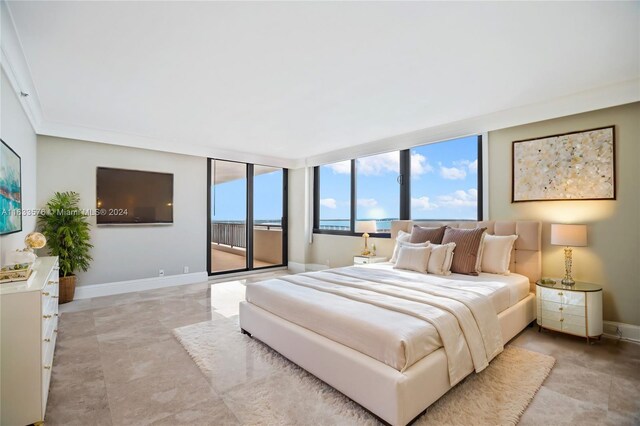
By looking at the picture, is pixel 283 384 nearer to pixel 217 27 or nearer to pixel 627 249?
pixel 217 27

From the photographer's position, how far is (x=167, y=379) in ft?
7.69

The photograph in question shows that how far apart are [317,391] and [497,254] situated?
2590mm

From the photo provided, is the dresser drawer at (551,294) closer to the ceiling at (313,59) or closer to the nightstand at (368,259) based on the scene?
the ceiling at (313,59)

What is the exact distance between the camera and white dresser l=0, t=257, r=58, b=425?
172 centimetres

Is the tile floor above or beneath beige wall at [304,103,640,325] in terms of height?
beneath

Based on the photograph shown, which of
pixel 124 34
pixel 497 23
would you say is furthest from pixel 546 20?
pixel 124 34

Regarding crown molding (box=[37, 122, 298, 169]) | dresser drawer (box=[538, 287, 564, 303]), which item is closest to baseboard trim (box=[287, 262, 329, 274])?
crown molding (box=[37, 122, 298, 169])

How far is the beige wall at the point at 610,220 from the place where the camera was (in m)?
3.01

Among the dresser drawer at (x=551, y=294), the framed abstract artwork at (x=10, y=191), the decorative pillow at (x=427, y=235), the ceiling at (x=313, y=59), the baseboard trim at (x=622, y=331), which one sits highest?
the ceiling at (x=313, y=59)

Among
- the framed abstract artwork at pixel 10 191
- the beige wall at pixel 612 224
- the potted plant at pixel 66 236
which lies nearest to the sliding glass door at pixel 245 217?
the potted plant at pixel 66 236

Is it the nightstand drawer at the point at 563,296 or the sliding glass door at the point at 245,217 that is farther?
the sliding glass door at the point at 245,217

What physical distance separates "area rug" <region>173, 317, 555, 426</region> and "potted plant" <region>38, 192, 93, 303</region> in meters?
2.62

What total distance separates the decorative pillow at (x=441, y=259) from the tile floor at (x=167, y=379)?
0.94m

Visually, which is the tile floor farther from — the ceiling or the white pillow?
the ceiling
